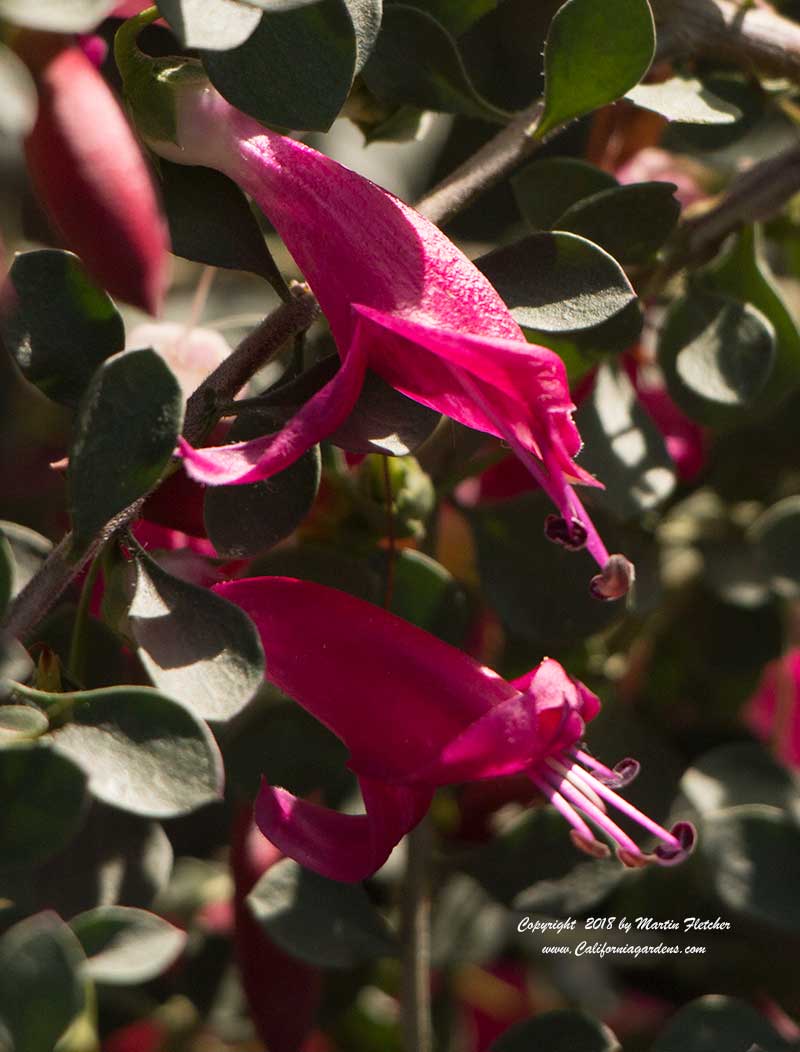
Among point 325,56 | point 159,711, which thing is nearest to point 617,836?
point 159,711

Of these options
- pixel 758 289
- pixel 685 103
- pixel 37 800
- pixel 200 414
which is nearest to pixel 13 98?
pixel 200 414

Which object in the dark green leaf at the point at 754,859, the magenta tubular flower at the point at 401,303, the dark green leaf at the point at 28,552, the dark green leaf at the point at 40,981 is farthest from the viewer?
the dark green leaf at the point at 754,859

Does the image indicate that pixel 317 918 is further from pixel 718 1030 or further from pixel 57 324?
pixel 57 324

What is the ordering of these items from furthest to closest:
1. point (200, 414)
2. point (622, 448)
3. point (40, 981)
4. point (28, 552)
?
point (622, 448)
point (28, 552)
point (200, 414)
point (40, 981)

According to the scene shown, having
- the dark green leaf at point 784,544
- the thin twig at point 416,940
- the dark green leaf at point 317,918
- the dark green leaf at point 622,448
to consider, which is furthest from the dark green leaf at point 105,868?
the dark green leaf at point 784,544

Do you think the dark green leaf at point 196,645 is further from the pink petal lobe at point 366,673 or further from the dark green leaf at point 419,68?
the dark green leaf at point 419,68

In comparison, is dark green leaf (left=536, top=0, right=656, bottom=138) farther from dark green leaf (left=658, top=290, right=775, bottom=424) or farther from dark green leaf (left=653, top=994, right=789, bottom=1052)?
dark green leaf (left=653, top=994, right=789, bottom=1052)

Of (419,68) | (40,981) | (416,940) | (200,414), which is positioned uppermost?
(419,68)

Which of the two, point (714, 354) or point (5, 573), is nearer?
point (5, 573)

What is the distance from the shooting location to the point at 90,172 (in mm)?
712

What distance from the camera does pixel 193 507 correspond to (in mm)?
625

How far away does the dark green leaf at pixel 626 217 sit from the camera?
67 cm

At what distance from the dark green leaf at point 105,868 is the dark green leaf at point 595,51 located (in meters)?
0.42

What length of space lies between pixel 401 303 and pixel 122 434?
5.9 inches
